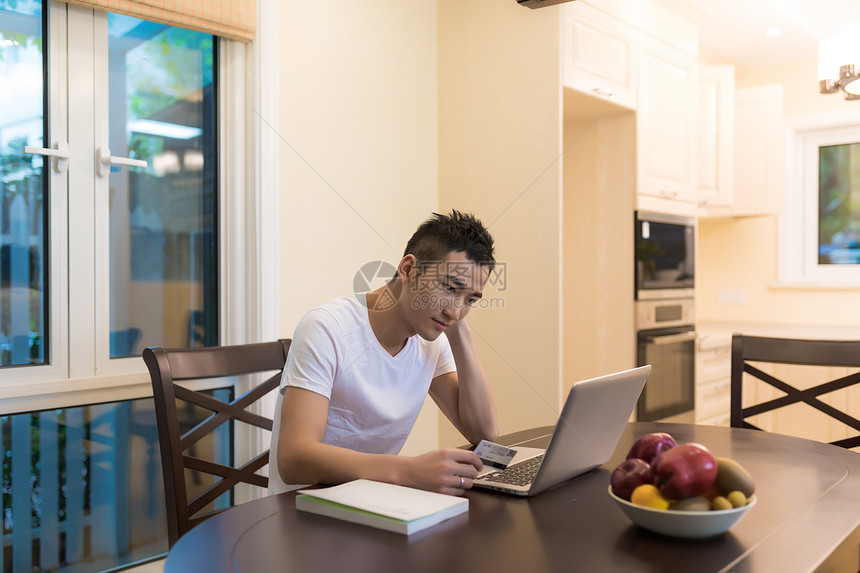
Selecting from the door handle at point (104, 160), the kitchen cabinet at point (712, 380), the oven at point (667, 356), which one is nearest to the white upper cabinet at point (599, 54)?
the oven at point (667, 356)

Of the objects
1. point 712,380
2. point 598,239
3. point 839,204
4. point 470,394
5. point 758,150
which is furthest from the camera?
point 839,204

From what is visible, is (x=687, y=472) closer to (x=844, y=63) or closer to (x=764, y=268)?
(x=844, y=63)

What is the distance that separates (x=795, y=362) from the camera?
184 centimetres

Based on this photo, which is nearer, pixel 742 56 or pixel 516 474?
pixel 516 474

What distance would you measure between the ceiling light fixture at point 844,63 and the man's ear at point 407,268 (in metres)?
1.95

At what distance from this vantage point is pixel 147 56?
2168 millimetres

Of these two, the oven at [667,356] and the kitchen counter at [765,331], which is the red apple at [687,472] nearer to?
the oven at [667,356]

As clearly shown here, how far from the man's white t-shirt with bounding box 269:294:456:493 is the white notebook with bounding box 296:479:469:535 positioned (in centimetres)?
31

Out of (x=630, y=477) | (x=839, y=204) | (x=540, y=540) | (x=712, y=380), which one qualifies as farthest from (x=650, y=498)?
(x=839, y=204)

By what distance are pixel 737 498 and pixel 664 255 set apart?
101 inches

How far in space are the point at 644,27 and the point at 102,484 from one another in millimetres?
2930

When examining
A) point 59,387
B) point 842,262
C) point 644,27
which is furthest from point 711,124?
point 59,387

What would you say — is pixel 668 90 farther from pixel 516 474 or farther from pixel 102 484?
pixel 102 484

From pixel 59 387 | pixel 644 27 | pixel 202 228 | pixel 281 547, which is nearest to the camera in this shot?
pixel 281 547
